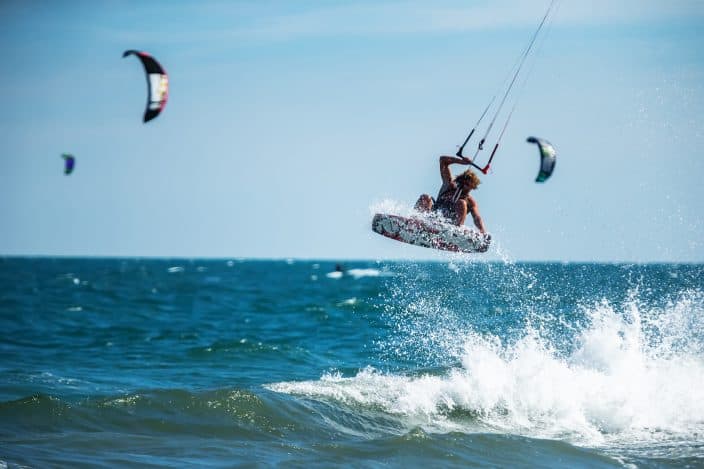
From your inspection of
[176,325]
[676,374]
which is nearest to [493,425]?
[676,374]

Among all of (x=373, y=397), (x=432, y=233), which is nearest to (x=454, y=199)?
(x=432, y=233)

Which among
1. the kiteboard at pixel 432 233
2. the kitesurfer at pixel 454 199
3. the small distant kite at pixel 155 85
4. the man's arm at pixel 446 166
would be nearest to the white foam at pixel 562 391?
the kiteboard at pixel 432 233

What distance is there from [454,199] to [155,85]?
197 inches

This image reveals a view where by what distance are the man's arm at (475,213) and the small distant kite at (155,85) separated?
508 centimetres

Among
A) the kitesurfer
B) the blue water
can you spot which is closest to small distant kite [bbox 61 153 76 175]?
the blue water

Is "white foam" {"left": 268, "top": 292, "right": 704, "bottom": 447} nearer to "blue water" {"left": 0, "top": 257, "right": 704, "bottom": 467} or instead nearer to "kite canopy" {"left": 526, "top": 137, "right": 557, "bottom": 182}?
"blue water" {"left": 0, "top": 257, "right": 704, "bottom": 467}

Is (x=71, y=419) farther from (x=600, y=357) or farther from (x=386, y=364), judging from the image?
(x=600, y=357)

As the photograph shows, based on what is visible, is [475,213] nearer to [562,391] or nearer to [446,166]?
[446,166]

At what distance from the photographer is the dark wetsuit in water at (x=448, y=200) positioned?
13.2 m

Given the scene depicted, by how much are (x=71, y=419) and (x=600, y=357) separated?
906 cm

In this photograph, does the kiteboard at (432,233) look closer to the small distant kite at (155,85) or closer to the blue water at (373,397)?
the blue water at (373,397)

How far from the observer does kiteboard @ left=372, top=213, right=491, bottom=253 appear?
1335 centimetres

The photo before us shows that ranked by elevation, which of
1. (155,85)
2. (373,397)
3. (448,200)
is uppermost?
(155,85)

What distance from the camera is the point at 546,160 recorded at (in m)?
12.9
